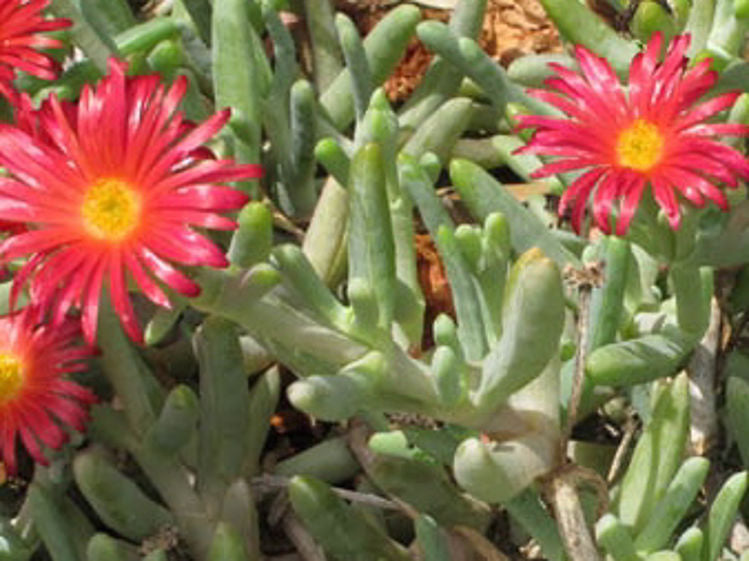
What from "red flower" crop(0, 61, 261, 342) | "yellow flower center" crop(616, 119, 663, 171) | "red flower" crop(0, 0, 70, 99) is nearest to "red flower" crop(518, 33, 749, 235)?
"yellow flower center" crop(616, 119, 663, 171)

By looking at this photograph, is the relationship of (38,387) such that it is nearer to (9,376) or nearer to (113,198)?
(9,376)

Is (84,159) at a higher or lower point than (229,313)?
higher

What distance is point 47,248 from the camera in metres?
1.25

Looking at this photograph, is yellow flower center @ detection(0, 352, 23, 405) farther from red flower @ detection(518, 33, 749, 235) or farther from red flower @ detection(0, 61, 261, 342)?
red flower @ detection(518, 33, 749, 235)

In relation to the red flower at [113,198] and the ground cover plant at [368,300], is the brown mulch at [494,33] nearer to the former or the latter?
the ground cover plant at [368,300]

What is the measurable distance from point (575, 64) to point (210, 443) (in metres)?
0.66

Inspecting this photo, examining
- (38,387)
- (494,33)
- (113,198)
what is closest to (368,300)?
(113,198)

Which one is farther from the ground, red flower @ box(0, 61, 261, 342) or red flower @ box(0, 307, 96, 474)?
red flower @ box(0, 61, 261, 342)

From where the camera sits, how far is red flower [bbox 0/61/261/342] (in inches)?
47.8

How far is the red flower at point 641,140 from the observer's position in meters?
1.37

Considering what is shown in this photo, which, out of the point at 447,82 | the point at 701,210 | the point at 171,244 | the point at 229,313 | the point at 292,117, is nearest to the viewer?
the point at 171,244

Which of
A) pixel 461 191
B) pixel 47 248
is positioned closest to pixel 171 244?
pixel 47 248

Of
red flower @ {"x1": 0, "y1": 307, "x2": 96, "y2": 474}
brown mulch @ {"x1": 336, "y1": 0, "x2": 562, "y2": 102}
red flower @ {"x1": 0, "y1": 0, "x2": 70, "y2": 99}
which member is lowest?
red flower @ {"x1": 0, "y1": 307, "x2": 96, "y2": 474}

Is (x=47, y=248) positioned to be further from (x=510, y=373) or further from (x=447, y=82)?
(x=447, y=82)
